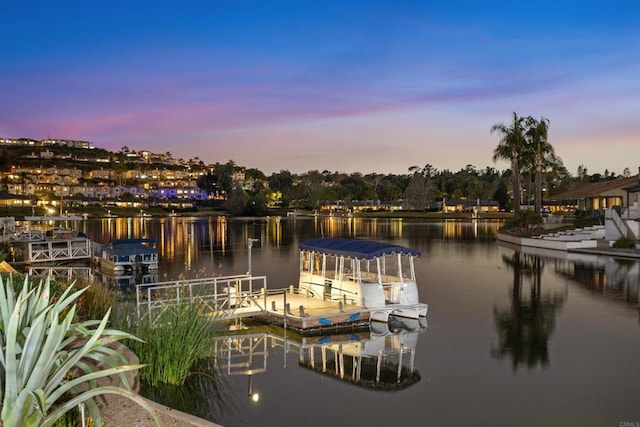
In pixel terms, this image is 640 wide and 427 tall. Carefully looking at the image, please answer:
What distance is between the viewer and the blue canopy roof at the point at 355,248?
71.9 feet

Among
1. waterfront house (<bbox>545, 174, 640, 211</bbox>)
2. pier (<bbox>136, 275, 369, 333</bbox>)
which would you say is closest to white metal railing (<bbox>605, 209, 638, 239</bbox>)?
waterfront house (<bbox>545, 174, 640, 211</bbox>)

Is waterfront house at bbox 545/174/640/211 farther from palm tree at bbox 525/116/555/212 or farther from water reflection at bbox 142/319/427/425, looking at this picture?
water reflection at bbox 142/319/427/425

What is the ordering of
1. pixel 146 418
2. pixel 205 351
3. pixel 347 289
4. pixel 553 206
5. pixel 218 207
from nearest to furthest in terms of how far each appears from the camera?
1. pixel 146 418
2. pixel 205 351
3. pixel 347 289
4. pixel 553 206
5. pixel 218 207

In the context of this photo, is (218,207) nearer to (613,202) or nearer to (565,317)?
(613,202)

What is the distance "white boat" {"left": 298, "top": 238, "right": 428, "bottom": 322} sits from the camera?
21.5m

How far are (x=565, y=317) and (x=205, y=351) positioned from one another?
1537 centimetres

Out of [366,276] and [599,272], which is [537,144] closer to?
[599,272]

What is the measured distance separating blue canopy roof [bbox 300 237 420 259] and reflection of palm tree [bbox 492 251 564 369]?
4.46 m

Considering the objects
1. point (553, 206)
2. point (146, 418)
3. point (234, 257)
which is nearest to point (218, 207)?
point (553, 206)

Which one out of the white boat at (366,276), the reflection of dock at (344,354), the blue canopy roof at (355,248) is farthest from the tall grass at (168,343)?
the blue canopy roof at (355,248)

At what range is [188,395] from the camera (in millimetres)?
13031

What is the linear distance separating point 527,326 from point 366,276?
6.28 meters

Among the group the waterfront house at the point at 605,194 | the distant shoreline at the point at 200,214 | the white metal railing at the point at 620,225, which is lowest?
the distant shoreline at the point at 200,214

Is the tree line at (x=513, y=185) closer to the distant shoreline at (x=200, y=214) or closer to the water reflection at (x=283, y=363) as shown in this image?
the distant shoreline at (x=200, y=214)
